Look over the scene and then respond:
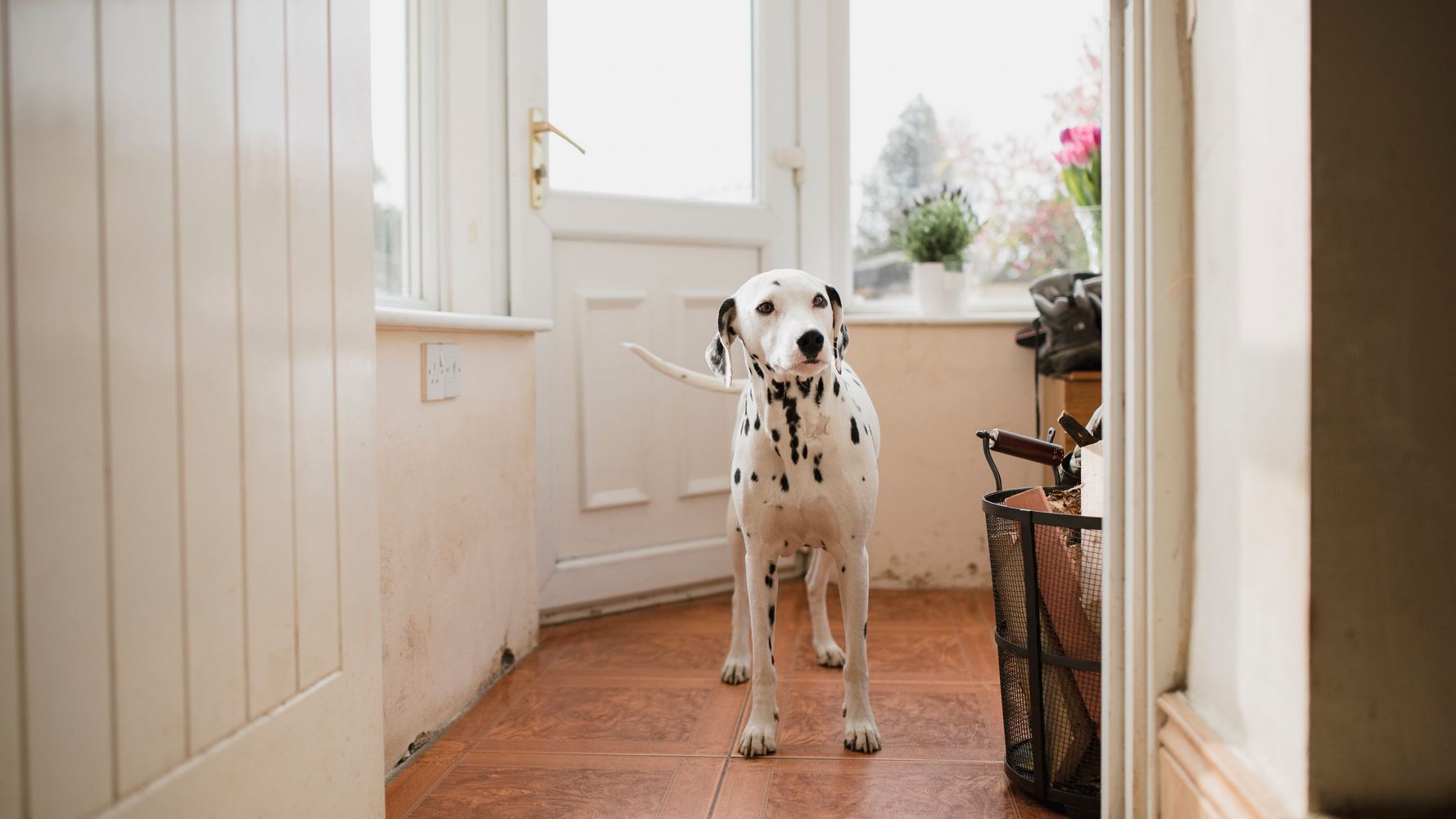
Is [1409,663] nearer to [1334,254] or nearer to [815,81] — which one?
[1334,254]

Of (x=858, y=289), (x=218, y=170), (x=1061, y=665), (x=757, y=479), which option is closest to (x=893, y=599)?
(x=858, y=289)

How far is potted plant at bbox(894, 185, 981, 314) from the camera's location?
11.3ft

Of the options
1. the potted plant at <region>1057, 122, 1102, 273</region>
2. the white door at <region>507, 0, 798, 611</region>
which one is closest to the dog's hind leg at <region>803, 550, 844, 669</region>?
the white door at <region>507, 0, 798, 611</region>

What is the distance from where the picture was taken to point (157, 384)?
1002mm

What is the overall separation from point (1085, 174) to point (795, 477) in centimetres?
189

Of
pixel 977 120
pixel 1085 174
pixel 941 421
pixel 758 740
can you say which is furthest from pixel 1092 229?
pixel 758 740

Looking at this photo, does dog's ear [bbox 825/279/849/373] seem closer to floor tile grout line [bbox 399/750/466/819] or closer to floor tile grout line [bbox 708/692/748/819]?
floor tile grout line [bbox 708/692/748/819]

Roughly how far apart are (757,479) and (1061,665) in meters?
0.69

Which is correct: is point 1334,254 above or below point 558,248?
below

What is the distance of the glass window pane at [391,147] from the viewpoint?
8.07ft

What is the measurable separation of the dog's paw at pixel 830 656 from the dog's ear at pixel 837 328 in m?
0.78

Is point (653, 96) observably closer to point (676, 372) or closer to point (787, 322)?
point (676, 372)

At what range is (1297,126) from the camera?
3.11 ft

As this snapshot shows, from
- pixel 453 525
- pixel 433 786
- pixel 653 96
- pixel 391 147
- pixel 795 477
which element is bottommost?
pixel 433 786
